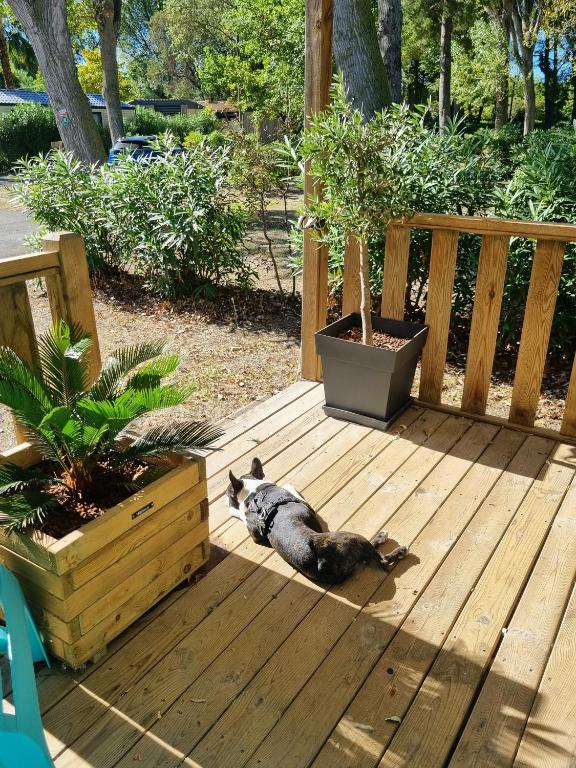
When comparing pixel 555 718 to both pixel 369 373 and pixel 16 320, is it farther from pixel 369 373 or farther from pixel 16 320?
pixel 16 320

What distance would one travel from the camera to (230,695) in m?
1.68

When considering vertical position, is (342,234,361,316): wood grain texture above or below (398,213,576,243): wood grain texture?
below

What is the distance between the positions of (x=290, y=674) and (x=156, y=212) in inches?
178

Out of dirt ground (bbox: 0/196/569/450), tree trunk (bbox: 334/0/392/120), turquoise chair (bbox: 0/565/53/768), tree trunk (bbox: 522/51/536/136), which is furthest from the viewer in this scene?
tree trunk (bbox: 522/51/536/136)

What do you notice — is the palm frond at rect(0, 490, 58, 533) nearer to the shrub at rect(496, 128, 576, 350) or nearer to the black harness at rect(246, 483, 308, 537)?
the black harness at rect(246, 483, 308, 537)

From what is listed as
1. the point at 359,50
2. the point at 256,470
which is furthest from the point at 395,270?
the point at 359,50

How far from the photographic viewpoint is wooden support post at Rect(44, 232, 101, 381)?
213cm

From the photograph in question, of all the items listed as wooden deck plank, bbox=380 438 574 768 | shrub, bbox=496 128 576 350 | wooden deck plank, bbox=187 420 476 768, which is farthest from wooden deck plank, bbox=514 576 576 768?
shrub, bbox=496 128 576 350

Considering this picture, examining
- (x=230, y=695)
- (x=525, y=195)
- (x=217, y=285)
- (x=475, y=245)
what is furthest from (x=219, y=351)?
(x=230, y=695)

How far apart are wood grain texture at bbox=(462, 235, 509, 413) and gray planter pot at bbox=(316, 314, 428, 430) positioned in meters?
0.29

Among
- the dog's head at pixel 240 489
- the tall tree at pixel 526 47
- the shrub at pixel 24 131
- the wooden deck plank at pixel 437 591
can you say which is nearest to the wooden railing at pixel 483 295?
the wooden deck plank at pixel 437 591

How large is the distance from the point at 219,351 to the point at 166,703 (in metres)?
3.37

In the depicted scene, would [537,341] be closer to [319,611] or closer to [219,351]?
[319,611]

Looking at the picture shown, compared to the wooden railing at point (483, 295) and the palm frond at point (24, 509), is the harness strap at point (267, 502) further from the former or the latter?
the wooden railing at point (483, 295)
